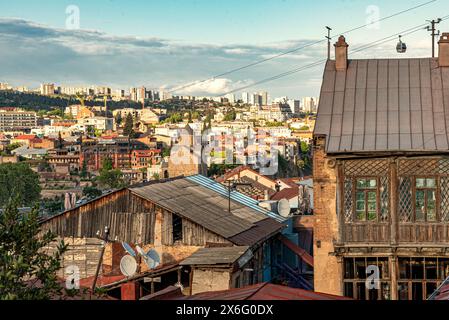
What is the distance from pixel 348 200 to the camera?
1859 cm

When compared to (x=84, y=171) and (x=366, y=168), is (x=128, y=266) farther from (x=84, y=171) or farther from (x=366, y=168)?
(x=84, y=171)

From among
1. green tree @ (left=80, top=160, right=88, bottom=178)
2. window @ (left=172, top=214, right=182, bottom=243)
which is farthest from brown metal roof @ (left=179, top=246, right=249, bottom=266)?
green tree @ (left=80, top=160, right=88, bottom=178)

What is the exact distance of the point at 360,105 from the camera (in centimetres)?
1941

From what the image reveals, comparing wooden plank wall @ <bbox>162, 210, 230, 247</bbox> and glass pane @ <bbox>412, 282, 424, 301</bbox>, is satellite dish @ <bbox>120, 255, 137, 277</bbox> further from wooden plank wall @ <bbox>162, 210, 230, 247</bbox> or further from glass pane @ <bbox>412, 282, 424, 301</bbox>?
glass pane @ <bbox>412, 282, 424, 301</bbox>

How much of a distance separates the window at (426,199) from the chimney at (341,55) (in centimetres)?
323

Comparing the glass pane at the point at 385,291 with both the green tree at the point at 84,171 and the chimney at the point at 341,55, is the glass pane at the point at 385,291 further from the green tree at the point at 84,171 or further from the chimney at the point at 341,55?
the green tree at the point at 84,171

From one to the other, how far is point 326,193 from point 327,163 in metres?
0.61

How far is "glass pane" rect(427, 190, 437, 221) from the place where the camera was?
1830 centimetres

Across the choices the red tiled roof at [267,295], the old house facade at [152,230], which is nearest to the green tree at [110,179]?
the old house facade at [152,230]

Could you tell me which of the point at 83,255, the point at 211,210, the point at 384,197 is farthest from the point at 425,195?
the point at 83,255

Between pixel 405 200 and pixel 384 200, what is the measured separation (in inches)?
16.2

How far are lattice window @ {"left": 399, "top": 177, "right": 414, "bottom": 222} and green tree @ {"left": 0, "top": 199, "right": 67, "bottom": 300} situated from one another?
7.36 m

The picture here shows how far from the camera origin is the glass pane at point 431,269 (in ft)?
60.1
